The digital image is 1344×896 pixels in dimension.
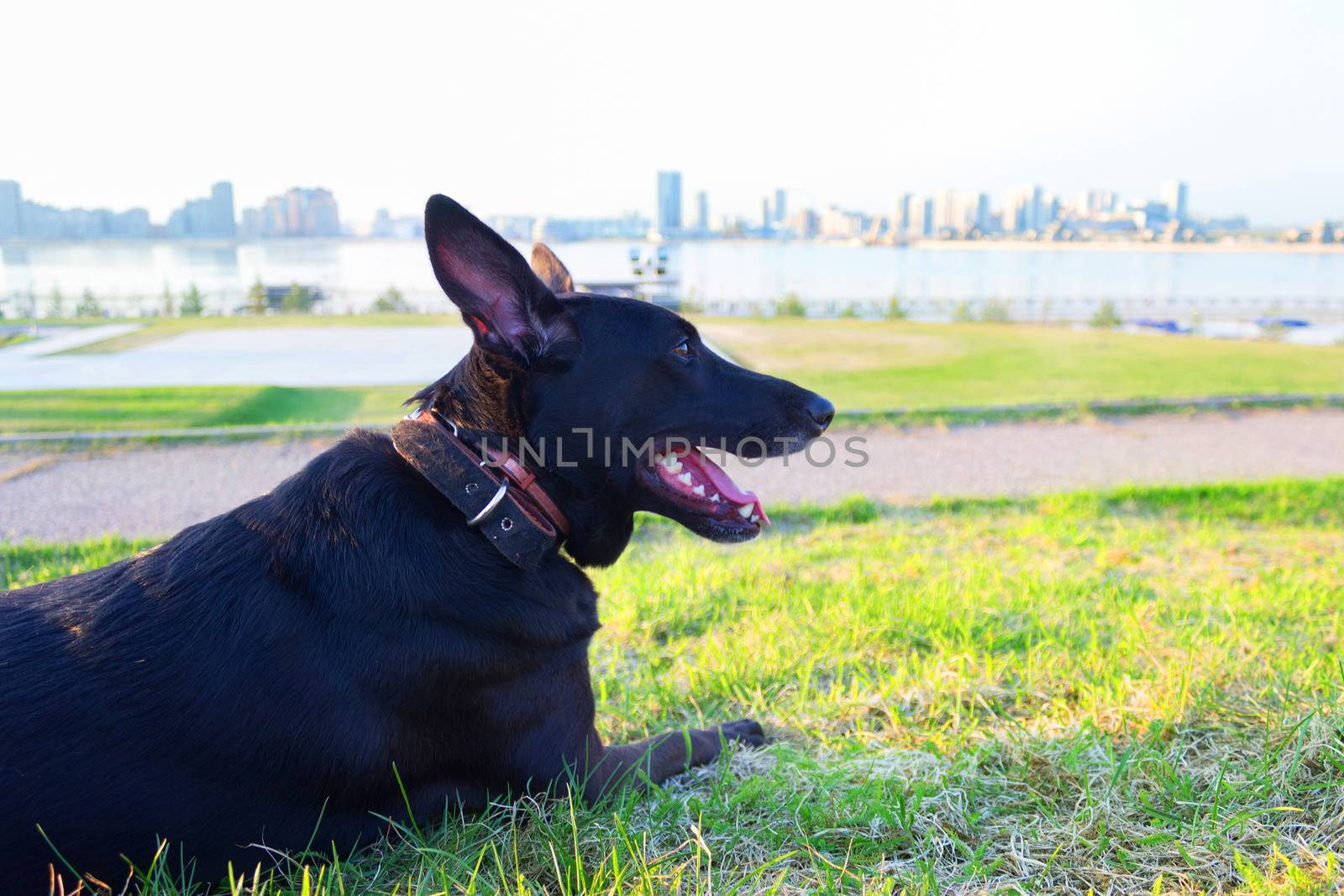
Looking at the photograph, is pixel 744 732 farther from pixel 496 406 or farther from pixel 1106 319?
pixel 1106 319

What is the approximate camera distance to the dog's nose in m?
2.67

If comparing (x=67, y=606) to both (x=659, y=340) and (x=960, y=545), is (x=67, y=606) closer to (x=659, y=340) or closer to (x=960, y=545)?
(x=659, y=340)

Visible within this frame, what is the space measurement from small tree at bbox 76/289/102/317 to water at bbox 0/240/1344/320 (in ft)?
0.47

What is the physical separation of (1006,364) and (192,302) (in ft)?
51.7

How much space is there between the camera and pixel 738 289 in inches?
975

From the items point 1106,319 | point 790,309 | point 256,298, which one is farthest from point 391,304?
point 1106,319

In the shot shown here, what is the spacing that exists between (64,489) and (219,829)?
6252 mm

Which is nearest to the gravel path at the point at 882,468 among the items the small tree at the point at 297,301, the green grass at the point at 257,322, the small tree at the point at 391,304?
the green grass at the point at 257,322

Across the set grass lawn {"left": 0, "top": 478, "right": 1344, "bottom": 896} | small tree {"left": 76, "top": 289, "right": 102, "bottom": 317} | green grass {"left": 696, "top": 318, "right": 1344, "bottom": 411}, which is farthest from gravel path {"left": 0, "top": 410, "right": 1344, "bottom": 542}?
small tree {"left": 76, "top": 289, "right": 102, "bottom": 317}

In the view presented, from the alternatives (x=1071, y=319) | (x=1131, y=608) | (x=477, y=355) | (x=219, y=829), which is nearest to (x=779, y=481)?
(x=1131, y=608)

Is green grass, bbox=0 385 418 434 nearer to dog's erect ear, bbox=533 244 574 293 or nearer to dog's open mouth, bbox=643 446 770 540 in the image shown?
dog's erect ear, bbox=533 244 574 293

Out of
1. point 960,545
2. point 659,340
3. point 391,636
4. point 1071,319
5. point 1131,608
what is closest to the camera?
point 391,636

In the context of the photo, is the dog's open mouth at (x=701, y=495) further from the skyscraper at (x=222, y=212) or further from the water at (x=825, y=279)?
the skyscraper at (x=222, y=212)

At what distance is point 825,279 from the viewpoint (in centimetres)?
3950
